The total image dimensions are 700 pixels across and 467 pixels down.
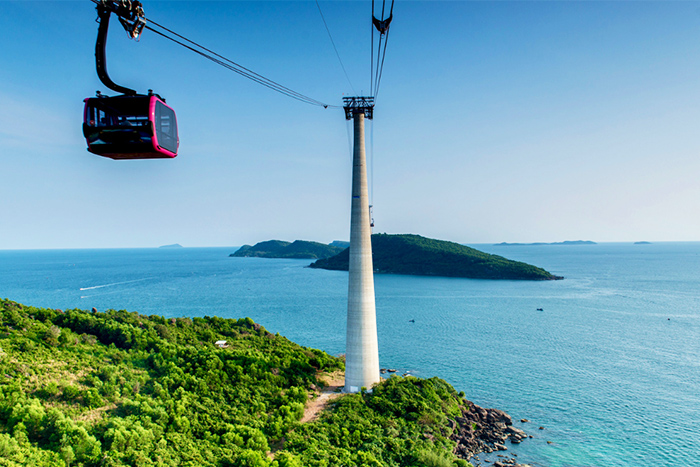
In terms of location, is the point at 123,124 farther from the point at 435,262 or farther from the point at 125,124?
the point at 435,262

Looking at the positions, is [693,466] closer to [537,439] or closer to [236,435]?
[537,439]

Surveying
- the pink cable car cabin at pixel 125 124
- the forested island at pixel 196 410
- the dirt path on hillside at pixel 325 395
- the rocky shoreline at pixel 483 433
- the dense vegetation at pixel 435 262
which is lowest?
the rocky shoreline at pixel 483 433

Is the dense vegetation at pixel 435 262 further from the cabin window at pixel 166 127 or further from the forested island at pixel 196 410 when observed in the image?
the cabin window at pixel 166 127

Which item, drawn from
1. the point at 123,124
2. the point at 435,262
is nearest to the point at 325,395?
the point at 123,124

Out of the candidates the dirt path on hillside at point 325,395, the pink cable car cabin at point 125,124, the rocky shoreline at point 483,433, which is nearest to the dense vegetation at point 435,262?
the rocky shoreline at point 483,433

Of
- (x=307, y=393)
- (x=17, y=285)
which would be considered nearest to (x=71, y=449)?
(x=307, y=393)

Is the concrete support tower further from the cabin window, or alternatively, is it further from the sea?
the cabin window
